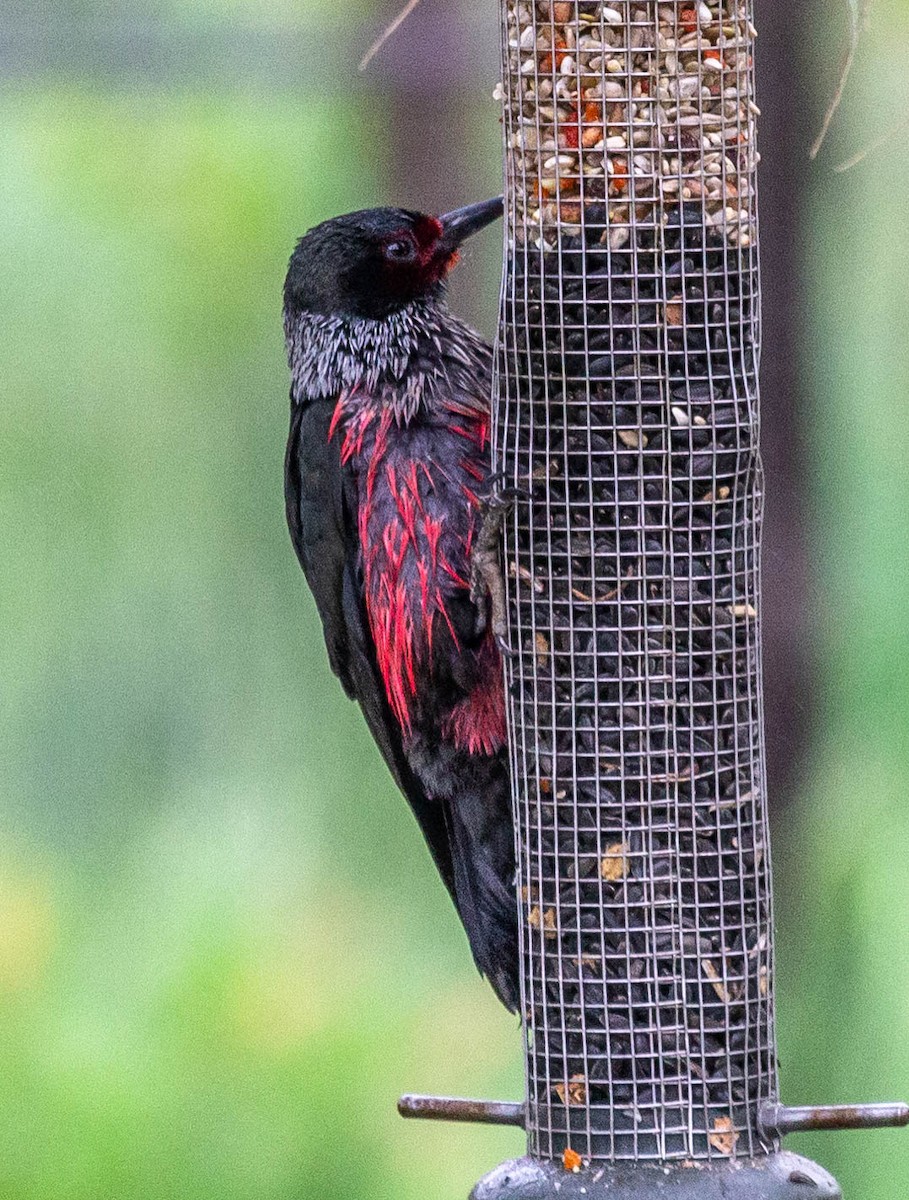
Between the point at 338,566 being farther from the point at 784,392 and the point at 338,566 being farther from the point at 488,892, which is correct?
the point at 784,392

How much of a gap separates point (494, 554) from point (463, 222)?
38.1 inches

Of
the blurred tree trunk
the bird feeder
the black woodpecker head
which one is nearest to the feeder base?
the bird feeder

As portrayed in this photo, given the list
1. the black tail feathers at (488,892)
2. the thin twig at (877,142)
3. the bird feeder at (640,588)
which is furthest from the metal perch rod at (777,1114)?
the thin twig at (877,142)

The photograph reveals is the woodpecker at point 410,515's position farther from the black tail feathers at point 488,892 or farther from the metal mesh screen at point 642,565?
the metal mesh screen at point 642,565

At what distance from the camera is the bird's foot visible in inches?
127

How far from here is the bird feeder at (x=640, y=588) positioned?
304cm

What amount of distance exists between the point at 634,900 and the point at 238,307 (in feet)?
7.72

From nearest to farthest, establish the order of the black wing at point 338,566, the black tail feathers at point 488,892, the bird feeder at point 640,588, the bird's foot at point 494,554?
1. the bird feeder at point 640,588
2. the bird's foot at point 494,554
3. the black tail feathers at point 488,892
4. the black wing at point 338,566

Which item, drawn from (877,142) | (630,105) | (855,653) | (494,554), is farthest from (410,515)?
(855,653)

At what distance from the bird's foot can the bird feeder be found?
0.05 meters

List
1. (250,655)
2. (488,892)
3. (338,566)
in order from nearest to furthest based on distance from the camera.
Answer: (488,892) < (338,566) < (250,655)

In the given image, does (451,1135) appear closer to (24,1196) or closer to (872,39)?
(24,1196)

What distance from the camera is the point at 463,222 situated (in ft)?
13.1

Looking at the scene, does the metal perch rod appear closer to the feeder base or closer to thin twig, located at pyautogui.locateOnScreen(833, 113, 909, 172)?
the feeder base
